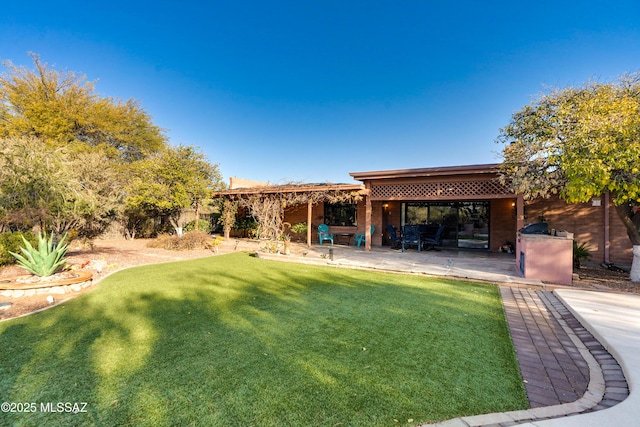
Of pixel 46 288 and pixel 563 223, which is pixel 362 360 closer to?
pixel 46 288

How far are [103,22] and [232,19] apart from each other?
17.4 ft

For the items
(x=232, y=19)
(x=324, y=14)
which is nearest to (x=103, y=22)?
(x=232, y=19)

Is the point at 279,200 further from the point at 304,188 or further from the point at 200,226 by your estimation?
the point at 200,226

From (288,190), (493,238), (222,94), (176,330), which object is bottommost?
(176,330)

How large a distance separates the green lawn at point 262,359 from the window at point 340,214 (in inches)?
329

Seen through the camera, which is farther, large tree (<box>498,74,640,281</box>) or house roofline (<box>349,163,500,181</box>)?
house roofline (<box>349,163,500,181</box>)

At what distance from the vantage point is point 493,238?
36.7 ft

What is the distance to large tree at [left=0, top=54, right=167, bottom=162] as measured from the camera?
14.9m

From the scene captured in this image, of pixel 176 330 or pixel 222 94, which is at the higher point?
pixel 222 94

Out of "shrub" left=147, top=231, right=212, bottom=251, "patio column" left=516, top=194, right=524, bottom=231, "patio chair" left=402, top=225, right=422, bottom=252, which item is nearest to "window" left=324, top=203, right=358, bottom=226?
"patio chair" left=402, top=225, right=422, bottom=252

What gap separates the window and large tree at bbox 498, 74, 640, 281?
6.85 m

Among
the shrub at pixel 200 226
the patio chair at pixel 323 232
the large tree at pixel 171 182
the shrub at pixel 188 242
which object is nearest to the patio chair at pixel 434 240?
the patio chair at pixel 323 232

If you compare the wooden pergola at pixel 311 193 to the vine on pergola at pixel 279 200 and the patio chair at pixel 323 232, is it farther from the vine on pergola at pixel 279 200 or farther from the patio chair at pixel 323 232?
the patio chair at pixel 323 232

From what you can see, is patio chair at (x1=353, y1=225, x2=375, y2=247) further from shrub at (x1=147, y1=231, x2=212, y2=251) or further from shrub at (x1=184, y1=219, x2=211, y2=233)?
shrub at (x1=184, y1=219, x2=211, y2=233)
